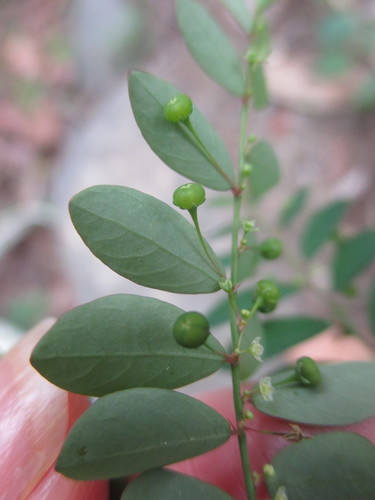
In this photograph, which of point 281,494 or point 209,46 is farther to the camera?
point 209,46

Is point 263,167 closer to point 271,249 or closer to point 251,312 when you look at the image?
point 271,249

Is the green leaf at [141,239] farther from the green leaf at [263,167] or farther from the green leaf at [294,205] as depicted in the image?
the green leaf at [294,205]

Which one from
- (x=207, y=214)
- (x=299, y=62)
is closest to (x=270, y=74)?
(x=299, y=62)

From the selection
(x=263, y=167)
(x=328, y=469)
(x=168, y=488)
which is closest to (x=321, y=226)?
(x=263, y=167)

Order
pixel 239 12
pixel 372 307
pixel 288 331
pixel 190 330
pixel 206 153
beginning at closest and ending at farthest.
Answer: pixel 190 330 → pixel 206 153 → pixel 239 12 → pixel 288 331 → pixel 372 307

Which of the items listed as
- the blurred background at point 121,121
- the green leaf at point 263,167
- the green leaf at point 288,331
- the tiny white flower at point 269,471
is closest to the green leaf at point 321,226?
the green leaf at point 288,331

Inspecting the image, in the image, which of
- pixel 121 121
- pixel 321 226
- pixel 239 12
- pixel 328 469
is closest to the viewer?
pixel 328 469
